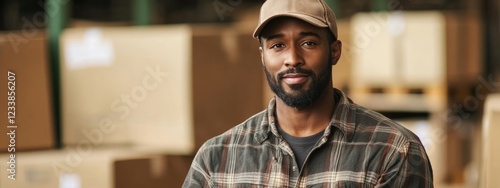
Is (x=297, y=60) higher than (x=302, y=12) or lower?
lower

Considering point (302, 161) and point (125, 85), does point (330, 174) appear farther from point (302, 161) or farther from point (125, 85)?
point (125, 85)

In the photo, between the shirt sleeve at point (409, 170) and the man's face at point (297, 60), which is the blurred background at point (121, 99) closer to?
the shirt sleeve at point (409, 170)

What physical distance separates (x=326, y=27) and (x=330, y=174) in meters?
0.47

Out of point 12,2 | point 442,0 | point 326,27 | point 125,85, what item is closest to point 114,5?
point 12,2

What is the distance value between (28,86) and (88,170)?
0.65 m

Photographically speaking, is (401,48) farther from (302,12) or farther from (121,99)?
(302,12)

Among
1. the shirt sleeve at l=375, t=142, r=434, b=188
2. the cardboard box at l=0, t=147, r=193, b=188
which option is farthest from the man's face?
the cardboard box at l=0, t=147, r=193, b=188

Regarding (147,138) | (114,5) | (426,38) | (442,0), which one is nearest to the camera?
(147,138)

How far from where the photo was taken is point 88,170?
4.73 metres

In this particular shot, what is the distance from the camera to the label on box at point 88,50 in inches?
207

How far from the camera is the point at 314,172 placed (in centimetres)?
287

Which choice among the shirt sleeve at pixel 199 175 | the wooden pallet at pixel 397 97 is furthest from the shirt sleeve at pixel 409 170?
the wooden pallet at pixel 397 97

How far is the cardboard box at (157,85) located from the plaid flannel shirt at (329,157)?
6.26ft

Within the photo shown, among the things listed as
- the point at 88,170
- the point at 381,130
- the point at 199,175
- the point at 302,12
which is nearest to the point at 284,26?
the point at 302,12
